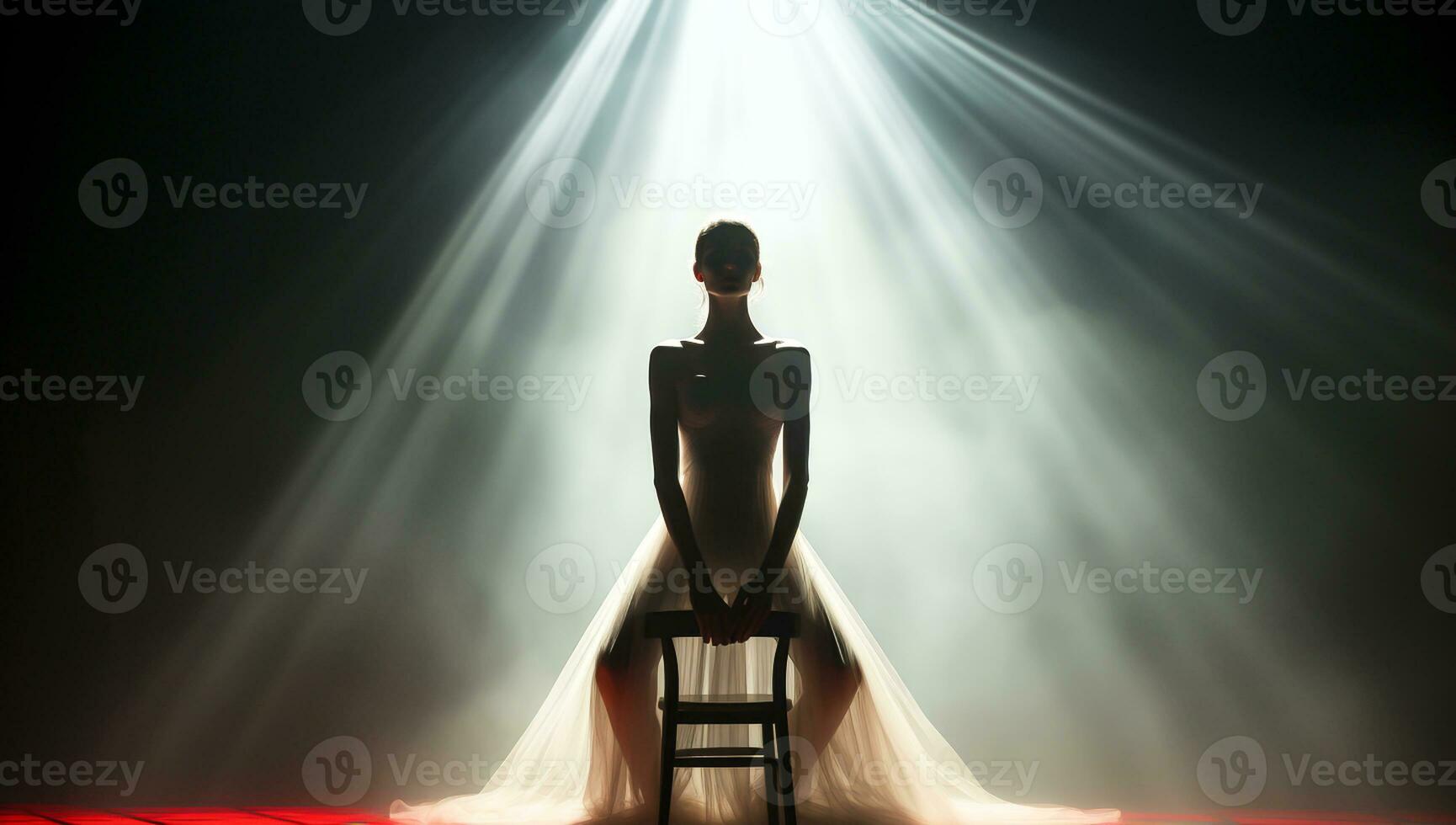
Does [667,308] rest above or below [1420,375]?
above

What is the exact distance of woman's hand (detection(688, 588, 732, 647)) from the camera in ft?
6.07

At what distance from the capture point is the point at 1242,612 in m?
2.91

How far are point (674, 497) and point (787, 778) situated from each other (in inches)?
22.9

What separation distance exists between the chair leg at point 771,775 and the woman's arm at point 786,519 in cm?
18

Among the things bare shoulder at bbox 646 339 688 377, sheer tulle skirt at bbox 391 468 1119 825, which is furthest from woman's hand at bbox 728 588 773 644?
bare shoulder at bbox 646 339 688 377

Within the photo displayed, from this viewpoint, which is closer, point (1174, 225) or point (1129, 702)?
point (1129, 702)

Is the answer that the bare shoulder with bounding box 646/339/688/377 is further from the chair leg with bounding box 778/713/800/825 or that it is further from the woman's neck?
the chair leg with bounding box 778/713/800/825

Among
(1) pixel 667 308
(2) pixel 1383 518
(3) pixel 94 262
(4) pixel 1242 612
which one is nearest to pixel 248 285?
(3) pixel 94 262

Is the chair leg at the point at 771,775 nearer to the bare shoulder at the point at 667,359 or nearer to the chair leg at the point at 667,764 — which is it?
the chair leg at the point at 667,764

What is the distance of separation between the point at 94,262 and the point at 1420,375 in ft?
13.4

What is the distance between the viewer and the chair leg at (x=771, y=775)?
5.80 ft

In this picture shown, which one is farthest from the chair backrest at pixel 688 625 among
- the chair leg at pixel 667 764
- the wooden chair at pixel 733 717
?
the chair leg at pixel 667 764

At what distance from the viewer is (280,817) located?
2580 millimetres

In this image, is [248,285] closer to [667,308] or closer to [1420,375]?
[667,308]
